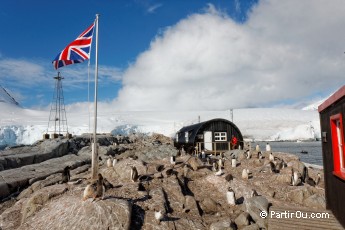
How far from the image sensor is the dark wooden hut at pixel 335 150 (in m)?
8.47

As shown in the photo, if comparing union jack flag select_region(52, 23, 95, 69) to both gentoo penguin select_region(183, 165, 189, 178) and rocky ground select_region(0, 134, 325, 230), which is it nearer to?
rocky ground select_region(0, 134, 325, 230)

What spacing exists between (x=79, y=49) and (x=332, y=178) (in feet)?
45.2

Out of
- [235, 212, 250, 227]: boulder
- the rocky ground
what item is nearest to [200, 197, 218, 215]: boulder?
the rocky ground

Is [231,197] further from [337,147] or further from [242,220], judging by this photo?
[337,147]

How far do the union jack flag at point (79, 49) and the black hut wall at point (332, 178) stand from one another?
40.3 feet

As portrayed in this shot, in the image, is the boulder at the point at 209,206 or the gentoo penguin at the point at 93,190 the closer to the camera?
the gentoo penguin at the point at 93,190

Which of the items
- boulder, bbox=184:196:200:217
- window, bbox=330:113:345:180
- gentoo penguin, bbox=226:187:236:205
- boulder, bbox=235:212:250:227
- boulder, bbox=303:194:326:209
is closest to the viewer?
window, bbox=330:113:345:180

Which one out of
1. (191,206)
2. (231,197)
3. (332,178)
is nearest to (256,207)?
(231,197)

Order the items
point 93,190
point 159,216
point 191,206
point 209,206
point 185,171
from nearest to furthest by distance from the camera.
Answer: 1. point 159,216
2. point 93,190
3. point 191,206
4. point 209,206
5. point 185,171

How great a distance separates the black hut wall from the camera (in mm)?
8594

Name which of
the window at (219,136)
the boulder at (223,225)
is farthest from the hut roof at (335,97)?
the window at (219,136)

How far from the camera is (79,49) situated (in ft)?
54.2

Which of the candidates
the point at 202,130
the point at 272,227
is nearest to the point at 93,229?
the point at 272,227

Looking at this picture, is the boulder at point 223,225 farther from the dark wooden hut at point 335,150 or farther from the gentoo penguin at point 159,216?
the dark wooden hut at point 335,150
